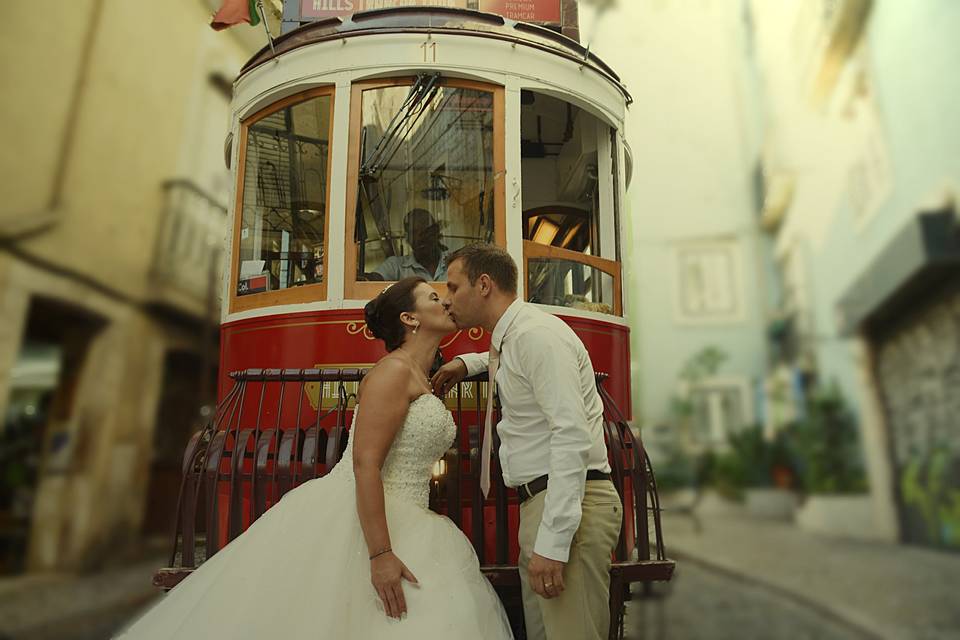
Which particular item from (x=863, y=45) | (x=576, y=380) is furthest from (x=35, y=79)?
(x=863, y=45)

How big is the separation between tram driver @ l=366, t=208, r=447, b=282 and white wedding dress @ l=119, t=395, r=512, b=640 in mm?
960

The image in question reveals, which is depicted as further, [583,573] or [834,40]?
[834,40]

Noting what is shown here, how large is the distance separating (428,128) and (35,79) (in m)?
2.12

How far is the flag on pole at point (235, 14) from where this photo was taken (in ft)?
8.33

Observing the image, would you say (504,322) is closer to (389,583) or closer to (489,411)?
(489,411)

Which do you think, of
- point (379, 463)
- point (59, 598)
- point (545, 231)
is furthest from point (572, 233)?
point (59, 598)

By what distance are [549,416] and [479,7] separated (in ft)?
7.13

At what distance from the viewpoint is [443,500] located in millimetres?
1713

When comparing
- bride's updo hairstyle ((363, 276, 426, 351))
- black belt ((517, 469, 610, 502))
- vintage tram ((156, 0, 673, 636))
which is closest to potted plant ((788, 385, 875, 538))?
vintage tram ((156, 0, 673, 636))

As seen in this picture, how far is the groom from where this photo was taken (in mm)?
1079

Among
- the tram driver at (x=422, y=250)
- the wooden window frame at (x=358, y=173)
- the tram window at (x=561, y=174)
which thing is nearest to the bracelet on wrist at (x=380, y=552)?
the wooden window frame at (x=358, y=173)

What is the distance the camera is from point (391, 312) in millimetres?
1434

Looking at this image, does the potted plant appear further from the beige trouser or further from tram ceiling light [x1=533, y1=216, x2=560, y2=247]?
the beige trouser

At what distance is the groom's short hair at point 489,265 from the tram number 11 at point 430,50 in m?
1.24
